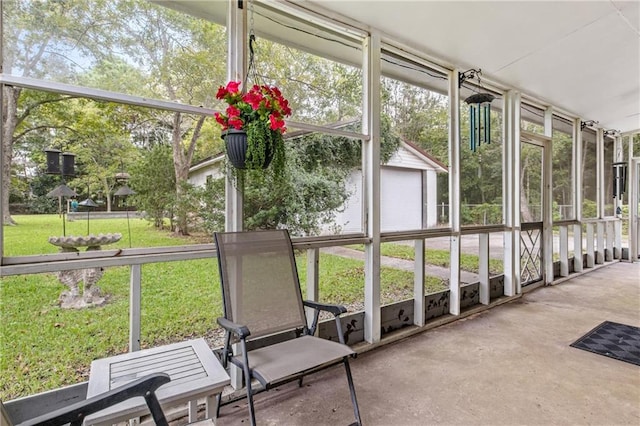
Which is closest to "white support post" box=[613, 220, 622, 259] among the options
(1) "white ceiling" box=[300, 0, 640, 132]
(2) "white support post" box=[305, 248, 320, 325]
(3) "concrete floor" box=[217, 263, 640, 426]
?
(1) "white ceiling" box=[300, 0, 640, 132]

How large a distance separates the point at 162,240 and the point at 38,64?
105cm

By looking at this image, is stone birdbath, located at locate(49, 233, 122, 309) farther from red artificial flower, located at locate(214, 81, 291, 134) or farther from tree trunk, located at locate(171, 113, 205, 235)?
red artificial flower, located at locate(214, 81, 291, 134)

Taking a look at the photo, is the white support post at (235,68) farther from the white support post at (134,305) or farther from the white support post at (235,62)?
the white support post at (134,305)

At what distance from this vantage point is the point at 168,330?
2.10 meters

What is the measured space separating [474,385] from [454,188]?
6.64 feet

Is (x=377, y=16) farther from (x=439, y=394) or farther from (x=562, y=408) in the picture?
(x=562, y=408)

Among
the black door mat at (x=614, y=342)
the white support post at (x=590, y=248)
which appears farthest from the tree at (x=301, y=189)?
the white support post at (x=590, y=248)

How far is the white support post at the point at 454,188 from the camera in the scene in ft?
11.7

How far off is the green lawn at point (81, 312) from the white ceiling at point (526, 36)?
2.12m

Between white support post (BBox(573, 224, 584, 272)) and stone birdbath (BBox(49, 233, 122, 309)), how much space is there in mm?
6881

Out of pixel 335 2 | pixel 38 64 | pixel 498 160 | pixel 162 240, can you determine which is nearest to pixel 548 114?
pixel 498 160

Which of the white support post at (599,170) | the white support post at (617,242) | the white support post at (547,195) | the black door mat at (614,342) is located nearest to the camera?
the black door mat at (614,342)

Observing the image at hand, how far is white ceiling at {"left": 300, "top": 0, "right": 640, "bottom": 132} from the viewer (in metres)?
2.52

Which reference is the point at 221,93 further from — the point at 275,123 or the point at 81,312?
the point at 81,312
